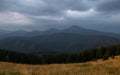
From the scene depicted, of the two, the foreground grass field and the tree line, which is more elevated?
the foreground grass field

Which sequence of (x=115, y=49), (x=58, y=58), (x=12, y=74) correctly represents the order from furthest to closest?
(x=58, y=58)
(x=115, y=49)
(x=12, y=74)

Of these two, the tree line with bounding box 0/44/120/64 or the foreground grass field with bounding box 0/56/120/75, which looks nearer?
the foreground grass field with bounding box 0/56/120/75

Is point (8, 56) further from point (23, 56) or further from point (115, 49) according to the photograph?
point (115, 49)

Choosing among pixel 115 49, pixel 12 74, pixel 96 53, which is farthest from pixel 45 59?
pixel 12 74

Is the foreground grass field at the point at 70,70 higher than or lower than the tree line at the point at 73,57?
higher

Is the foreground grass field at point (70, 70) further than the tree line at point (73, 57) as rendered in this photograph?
No

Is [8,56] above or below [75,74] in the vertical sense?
below

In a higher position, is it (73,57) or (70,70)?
(70,70)

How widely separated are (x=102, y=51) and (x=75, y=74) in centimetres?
11764

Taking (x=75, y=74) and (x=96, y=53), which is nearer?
(x=75, y=74)

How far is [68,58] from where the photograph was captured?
130 meters

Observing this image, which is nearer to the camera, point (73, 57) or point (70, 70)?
point (70, 70)

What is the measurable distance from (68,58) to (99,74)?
389ft

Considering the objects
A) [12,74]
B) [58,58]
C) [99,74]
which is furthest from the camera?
[58,58]
